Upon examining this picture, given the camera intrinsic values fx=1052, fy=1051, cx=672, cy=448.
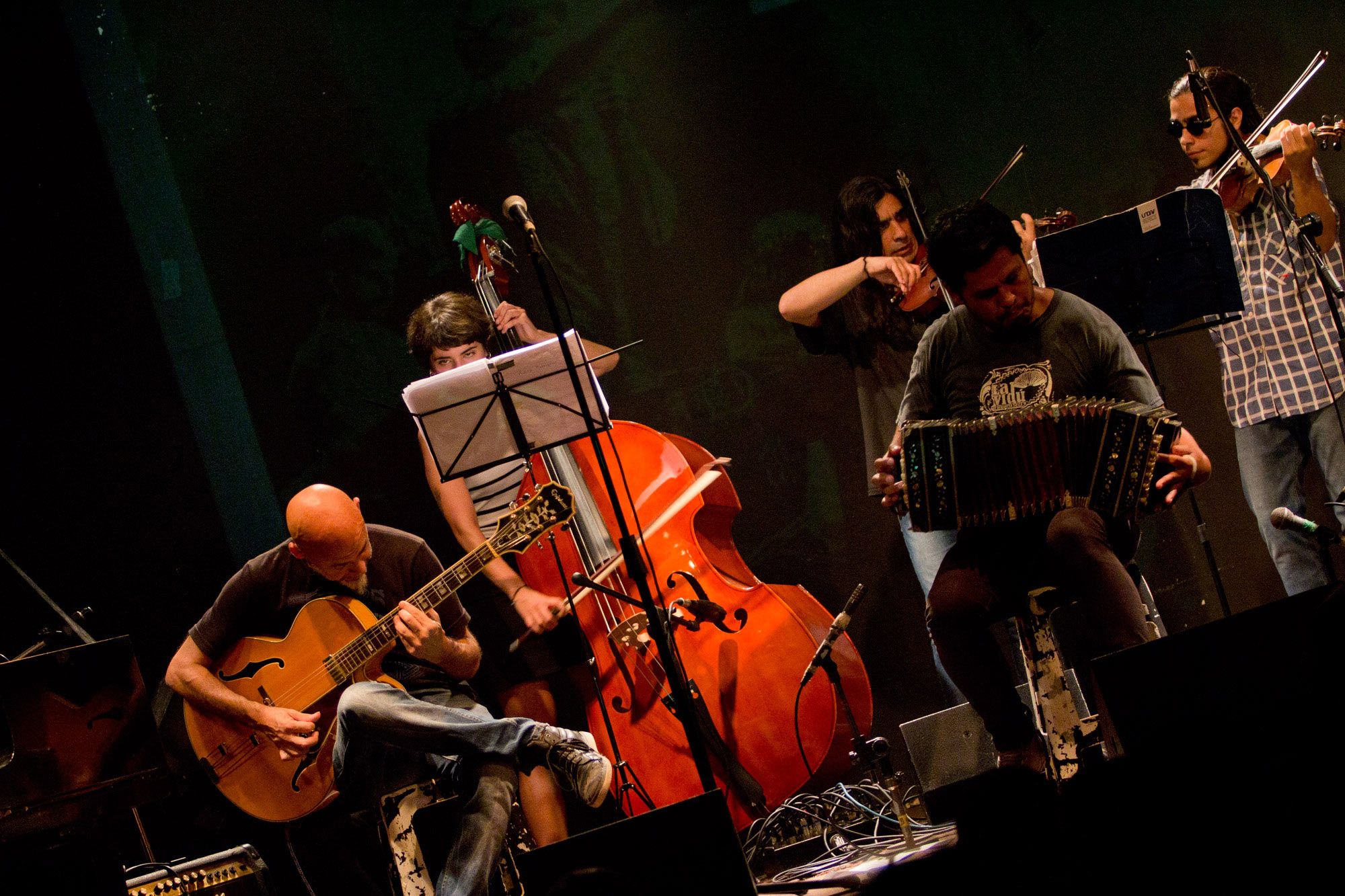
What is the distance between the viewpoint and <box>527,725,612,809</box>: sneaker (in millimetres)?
3180

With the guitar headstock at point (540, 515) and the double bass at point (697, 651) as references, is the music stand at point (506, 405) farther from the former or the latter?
the double bass at point (697, 651)

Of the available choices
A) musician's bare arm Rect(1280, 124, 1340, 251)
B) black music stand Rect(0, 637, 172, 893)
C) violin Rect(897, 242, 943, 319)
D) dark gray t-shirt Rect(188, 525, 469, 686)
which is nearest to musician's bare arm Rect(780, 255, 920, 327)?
violin Rect(897, 242, 943, 319)

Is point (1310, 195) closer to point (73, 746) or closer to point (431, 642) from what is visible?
point (431, 642)

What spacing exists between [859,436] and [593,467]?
1542 mm

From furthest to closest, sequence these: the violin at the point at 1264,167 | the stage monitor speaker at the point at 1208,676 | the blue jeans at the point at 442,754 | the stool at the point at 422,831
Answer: the violin at the point at 1264,167 < the stool at the point at 422,831 < the blue jeans at the point at 442,754 < the stage monitor speaker at the point at 1208,676

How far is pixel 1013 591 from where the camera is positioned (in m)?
3.13

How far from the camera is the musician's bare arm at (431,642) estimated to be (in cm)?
353

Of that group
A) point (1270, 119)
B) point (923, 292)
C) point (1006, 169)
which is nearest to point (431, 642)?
point (923, 292)

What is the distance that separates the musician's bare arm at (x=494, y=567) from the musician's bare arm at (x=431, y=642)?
26 centimetres

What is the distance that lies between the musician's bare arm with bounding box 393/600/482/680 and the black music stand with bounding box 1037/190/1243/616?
7.83ft

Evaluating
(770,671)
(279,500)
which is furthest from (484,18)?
(770,671)

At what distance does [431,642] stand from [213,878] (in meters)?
1.00

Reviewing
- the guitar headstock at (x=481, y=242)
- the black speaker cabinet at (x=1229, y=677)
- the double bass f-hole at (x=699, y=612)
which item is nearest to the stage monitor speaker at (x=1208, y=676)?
the black speaker cabinet at (x=1229, y=677)

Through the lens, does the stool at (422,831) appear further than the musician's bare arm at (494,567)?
No
